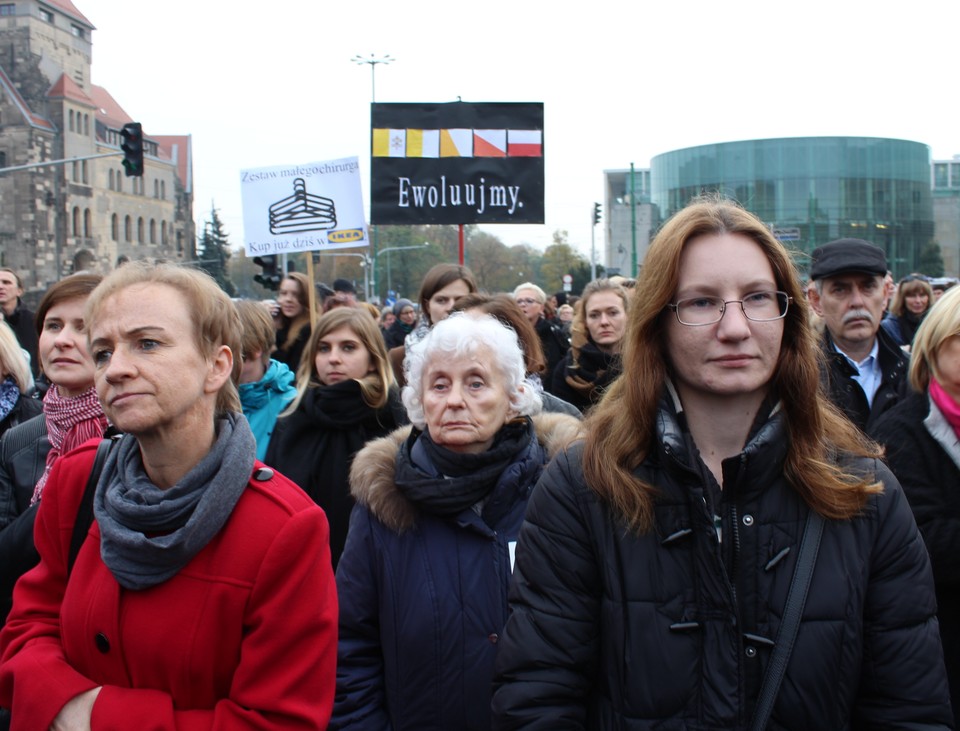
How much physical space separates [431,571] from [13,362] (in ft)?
7.92

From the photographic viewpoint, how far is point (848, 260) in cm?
458

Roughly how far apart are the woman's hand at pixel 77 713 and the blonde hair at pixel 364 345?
249 centimetres

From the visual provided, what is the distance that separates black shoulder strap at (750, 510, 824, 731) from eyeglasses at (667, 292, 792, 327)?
49 centimetres

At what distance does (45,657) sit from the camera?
2211mm

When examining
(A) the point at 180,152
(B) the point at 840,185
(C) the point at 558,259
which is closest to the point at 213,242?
(A) the point at 180,152

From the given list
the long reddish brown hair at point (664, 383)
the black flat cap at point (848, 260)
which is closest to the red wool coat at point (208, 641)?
the long reddish brown hair at point (664, 383)

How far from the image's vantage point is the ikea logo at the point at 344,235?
799 centimetres

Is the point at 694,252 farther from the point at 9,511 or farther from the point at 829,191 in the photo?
the point at 829,191

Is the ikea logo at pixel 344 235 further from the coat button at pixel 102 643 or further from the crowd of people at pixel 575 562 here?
the coat button at pixel 102 643

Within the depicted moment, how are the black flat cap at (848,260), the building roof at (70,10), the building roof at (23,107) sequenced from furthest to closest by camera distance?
the building roof at (70,10) < the building roof at (23,107) < the black flat cap at (848,260)

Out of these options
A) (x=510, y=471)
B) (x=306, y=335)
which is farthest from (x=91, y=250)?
(x=510, y=471)

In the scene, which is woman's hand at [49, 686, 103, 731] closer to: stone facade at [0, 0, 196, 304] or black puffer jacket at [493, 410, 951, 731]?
black puffer jacket at [493, 410, 951, 731]

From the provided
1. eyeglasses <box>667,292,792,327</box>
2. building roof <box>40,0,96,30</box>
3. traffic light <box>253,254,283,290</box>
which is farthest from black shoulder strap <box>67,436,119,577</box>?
building roof <box>40,0,96,30</box>

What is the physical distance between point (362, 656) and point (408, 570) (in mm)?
310
